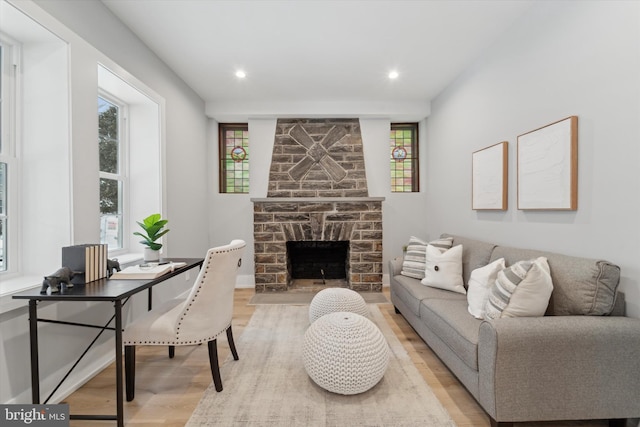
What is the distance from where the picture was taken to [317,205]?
13.7 ft

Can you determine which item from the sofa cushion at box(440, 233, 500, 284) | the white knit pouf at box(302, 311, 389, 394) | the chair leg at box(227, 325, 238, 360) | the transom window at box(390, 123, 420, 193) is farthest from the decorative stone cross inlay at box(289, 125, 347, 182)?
the white knit pouf at box(302, 311, 389, 394)

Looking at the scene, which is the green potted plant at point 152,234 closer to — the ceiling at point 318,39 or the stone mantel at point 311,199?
the ceiling at point 318,39

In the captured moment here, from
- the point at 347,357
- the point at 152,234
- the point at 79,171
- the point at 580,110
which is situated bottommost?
the point at 347,357

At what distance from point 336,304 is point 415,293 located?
0.70m

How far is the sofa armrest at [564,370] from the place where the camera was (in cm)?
142

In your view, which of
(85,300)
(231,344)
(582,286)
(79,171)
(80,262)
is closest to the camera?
(85,300)

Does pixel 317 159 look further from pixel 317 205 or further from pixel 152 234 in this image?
pixel 152 234

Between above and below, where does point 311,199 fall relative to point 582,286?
above

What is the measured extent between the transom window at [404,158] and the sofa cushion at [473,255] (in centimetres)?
186

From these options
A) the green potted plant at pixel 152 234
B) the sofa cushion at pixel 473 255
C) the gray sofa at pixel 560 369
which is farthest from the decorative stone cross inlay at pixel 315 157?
the gray sofa at pixel 560 369

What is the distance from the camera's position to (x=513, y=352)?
142cm

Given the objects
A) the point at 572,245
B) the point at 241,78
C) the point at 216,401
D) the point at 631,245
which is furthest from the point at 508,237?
the point at 241,78

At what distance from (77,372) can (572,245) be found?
3.31m

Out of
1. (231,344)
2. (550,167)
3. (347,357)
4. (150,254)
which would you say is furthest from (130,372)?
(550,167)
